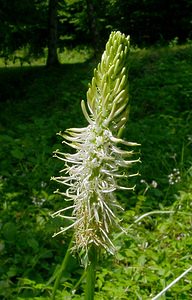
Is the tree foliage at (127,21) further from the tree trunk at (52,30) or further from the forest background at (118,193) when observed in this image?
the forest background at (118,193)

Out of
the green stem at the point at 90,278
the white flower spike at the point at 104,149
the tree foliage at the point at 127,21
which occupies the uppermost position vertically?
the white flower spike at the point at 104,149

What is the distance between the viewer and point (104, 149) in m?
1.46

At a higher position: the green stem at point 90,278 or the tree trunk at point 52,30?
the green stem at point 90,278

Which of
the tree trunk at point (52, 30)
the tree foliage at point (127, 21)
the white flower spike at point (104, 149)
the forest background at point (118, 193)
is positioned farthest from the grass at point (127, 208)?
the tree foliage at point (127, 21)

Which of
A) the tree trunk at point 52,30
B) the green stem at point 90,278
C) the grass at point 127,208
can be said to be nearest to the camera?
the green stem at point 90,278

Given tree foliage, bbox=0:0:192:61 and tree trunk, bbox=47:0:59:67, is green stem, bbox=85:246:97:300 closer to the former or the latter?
tree trunk, bbox=47:0:59:67

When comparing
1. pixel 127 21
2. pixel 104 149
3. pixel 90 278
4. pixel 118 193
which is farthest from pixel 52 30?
pixel 90 278

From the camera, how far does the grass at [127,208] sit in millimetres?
3865

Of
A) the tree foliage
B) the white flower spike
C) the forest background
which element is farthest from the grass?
the tree foliage

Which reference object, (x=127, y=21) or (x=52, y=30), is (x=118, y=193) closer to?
(x=52, y=30)

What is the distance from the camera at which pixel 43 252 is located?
4.27m

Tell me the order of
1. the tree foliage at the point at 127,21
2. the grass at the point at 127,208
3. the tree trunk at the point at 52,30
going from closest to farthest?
the grass at the point at 127,208
the tree trunk at the point at 52,30
the tree foliage at the point at 127,21

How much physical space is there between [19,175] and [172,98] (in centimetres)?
414

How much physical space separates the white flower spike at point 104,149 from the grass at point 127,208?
0.98 ft
